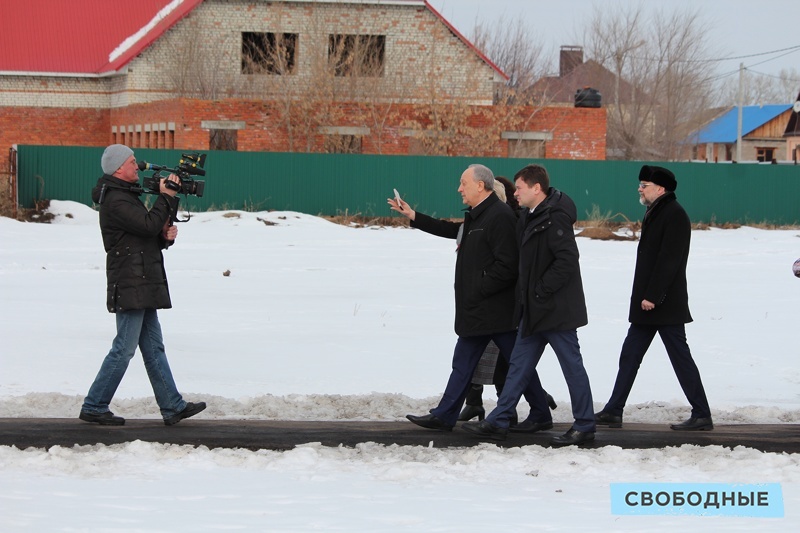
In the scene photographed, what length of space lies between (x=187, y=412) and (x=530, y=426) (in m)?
2.19

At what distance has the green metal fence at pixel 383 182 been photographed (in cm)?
2861

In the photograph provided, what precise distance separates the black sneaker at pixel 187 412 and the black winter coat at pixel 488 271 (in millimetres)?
1723

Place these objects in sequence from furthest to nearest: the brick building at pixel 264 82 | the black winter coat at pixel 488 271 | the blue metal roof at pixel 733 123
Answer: the blue metal roof at pixel 733 123 → the brick building at pixel 264 82 → the black winter coat at pixel 488 271

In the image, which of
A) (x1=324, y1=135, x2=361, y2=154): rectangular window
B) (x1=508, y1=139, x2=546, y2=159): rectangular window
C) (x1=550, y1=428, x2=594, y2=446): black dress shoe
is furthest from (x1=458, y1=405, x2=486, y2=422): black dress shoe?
(x1=508, y1=139, x2=546, y2=159): rectangular window

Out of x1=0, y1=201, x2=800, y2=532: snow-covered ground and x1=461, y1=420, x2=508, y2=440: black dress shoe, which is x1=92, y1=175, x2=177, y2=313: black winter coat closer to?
x1=0, y1=201, x2=800, y2=532: snow-covered ground

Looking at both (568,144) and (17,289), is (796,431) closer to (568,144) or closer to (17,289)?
(17,289)

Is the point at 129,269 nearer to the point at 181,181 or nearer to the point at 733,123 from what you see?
the point at 181,181

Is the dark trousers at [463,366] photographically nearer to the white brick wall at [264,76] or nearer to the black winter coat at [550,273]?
the black winter coat at [550,273]

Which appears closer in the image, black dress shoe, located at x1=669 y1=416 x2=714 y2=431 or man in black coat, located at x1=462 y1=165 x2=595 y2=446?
A: man in black coat, located at x1=462 y1=165 x2=595 y2=446

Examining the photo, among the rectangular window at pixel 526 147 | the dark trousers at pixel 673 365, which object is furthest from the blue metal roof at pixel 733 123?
the dark trousers at pixel 673 365

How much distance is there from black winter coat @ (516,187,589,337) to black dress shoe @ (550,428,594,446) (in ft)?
2.15

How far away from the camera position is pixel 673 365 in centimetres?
735

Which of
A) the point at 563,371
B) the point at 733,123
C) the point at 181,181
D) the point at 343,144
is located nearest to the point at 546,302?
the point at 563,371

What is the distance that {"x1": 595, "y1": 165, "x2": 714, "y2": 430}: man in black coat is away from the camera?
7.20 meters
